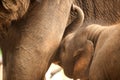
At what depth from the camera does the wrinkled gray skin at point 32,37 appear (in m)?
1.15

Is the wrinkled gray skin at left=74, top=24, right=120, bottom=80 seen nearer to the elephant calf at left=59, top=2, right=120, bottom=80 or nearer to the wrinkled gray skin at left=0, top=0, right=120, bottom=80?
the elephant calf at left=59, top=2, right=120, bottom=80

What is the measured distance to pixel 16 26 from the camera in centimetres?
120

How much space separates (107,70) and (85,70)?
172mm

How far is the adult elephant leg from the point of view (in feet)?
3.78

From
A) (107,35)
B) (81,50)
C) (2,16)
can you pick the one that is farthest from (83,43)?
(2,16)

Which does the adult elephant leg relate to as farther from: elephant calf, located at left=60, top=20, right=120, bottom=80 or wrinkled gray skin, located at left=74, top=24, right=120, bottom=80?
wrinkled gray skin, located at left=74, top=24, right=120, bottom=80

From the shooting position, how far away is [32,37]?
1170mm

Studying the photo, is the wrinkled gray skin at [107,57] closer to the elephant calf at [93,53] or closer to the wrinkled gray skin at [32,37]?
the elephant calf at [93,53]

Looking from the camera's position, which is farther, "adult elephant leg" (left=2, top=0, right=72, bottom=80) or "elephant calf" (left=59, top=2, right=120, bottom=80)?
"adult elephant leg" (left=2, top=0, right=72, bottom=80)

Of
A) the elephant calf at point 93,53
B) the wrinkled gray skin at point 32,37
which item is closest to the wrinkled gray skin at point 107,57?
the elephant calf at point 93,53

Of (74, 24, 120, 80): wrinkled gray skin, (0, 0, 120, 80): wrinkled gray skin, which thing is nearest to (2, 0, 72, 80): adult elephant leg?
(0, 0, 120, 80): wrinkled gray skin

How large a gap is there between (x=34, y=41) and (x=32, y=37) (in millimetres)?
17

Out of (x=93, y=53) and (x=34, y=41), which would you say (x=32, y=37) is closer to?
(x=34, y=41)

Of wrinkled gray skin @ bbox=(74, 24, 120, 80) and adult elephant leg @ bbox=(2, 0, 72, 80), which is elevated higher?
wrinkled gray skin @ bbox=(74, 24, 120, 80)
